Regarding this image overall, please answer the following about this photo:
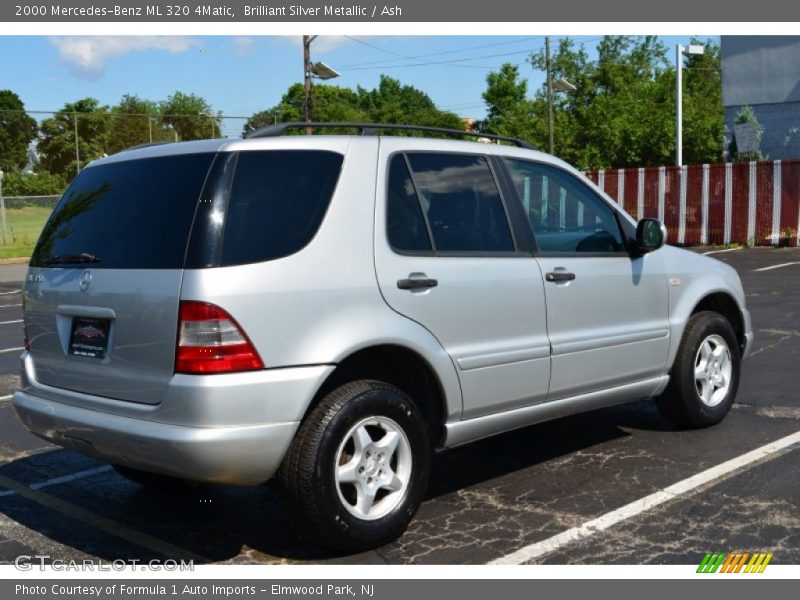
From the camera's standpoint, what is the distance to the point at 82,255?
4.17 metres

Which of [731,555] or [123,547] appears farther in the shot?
[123,547]

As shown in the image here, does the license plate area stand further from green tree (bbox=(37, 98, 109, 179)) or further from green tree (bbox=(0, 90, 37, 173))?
green tree (bbox=(0, 90, 37, 173))

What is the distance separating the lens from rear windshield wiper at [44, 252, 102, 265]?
4.12 metres

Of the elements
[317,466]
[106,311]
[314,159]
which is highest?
[314,159]

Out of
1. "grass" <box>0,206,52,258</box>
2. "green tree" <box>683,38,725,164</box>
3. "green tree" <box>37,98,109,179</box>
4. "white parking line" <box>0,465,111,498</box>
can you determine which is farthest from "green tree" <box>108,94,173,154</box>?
"white parking line" <box>0,465,111,498</box>

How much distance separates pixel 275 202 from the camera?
3928 mm

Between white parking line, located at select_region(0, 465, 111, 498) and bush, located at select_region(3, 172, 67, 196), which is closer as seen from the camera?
white parking line, located at select_region(0, 465, 111, 498)

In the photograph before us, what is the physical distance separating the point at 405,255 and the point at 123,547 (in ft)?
6.16

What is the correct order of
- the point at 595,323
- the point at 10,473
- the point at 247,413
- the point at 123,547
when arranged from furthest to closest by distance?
the point at 10,473
the point at 595,323
the point at 123,547
the point at 247,413

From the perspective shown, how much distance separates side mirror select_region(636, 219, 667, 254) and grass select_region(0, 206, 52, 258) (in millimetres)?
17284

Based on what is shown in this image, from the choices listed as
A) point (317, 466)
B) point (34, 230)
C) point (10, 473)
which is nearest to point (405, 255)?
point (317, 466)

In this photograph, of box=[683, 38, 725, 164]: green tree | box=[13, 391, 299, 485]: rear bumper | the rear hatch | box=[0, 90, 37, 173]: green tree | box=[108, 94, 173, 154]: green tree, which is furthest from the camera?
box=[0, 90, 37, 173]: green tree

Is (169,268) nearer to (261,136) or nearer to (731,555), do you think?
(261,136)

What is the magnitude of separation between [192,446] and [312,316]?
0.72 meters
